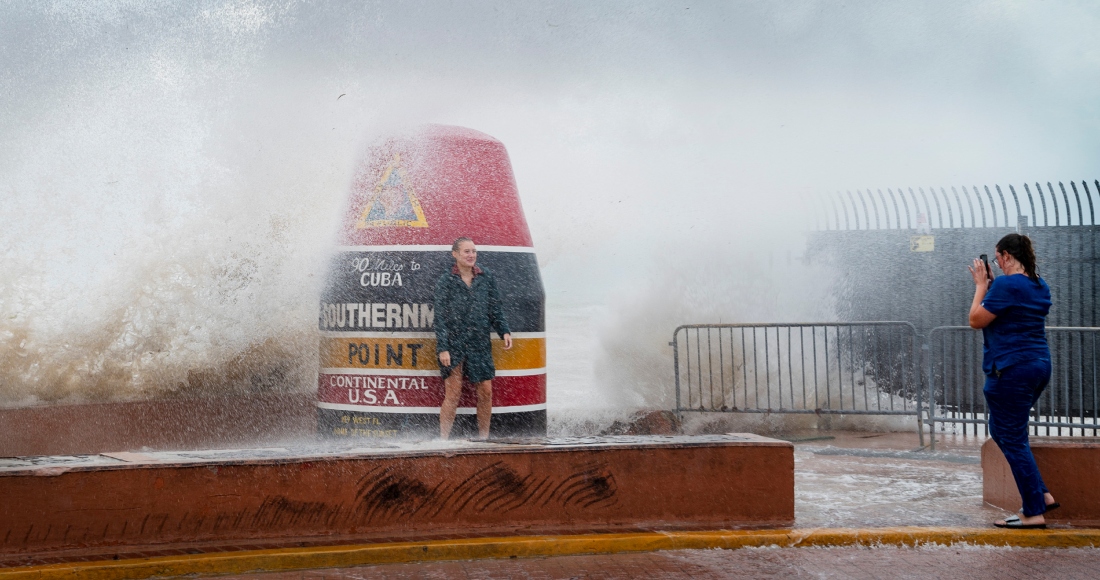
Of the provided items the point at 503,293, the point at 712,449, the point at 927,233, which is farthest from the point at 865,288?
the point at 712,449

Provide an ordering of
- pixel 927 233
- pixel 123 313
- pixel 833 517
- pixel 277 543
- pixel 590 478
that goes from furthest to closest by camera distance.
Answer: pixel 927 233 → pixel 123 313 → pixel 833 517 → pixel 590 478 → pixel 277 543

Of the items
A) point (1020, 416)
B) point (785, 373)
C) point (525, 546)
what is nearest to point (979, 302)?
point (1020, 416)

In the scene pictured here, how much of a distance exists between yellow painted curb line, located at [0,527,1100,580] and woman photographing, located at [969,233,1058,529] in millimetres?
205

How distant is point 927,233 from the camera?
1313cm

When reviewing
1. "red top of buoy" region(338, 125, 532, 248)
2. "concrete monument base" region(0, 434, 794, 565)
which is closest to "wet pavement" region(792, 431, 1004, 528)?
"concrete monument base" region(0, 434, 794, 565)

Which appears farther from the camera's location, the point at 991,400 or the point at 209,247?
the point at 209,247

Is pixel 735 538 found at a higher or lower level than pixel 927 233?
lower

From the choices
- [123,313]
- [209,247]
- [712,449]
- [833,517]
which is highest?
[209,247]

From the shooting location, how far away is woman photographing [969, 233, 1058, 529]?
5750mm

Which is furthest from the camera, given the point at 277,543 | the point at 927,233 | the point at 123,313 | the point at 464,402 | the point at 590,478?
the point at 927,233

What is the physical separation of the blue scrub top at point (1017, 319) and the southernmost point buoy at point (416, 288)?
3.10 meters

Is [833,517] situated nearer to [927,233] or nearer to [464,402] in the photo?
[464,402]

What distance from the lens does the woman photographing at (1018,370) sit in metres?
5.75

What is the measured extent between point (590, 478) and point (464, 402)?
1.77 meters
